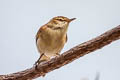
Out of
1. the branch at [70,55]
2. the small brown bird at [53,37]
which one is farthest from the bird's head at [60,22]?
the branch at [70,55]

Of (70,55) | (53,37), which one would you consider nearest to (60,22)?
(53,37)

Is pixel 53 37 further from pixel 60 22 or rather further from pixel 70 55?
pixel 70 55

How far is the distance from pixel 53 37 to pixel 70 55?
0.18 metres

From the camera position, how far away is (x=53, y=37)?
124cm

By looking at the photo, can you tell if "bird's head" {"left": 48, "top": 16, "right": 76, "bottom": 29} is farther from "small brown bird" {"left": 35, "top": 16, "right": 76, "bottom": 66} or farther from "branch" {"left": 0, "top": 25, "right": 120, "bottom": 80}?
"branch" {"left": 0, "top": 25, "right": 120, "bottom": 80}

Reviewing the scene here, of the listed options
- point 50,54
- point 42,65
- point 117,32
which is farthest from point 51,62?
point 117,32

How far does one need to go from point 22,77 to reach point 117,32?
0.48 metres

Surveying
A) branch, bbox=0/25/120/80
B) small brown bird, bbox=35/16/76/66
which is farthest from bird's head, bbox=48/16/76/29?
branch, bbox=0/25/120/80

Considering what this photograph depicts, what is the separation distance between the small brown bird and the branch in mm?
51

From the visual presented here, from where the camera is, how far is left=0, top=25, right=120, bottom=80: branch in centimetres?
101

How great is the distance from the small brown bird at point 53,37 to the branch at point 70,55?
0.17ft

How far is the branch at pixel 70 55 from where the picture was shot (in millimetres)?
1006

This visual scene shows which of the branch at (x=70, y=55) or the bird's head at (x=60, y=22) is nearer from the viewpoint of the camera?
the branch at (x=70, y=55)

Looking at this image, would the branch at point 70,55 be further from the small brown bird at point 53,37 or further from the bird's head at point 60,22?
the bird's head at point 60,22
